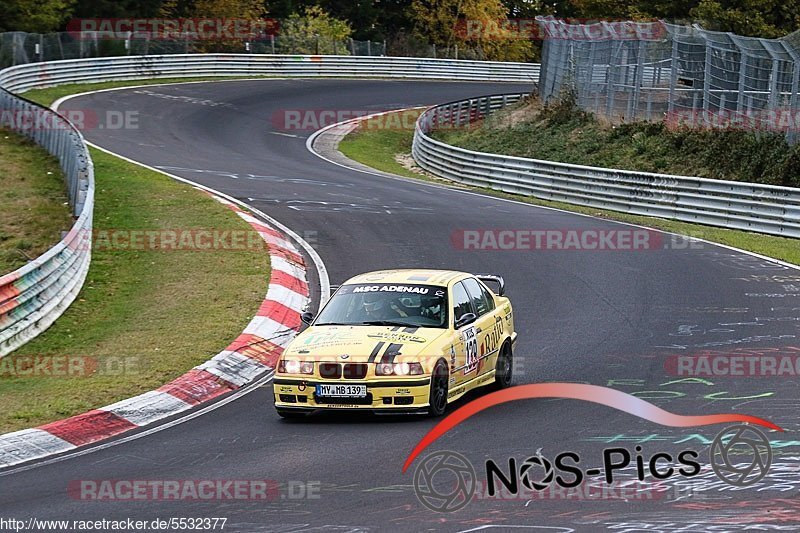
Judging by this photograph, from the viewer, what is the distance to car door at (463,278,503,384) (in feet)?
38.9

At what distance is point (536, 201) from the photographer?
28859 mm

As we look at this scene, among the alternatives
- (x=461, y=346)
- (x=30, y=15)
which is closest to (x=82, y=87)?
(x=30, y=15)

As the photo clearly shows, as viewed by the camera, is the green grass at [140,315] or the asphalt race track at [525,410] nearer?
the asphalt race track at [525,410]

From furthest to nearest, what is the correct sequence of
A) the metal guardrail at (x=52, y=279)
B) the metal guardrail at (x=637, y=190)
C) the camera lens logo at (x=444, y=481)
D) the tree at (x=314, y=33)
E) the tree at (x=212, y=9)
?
the tree at (x=212, y=9) < the tree at (x=314, y=33) < the metal guardrail at (x=637, y=190) < the metal guardrail at (x=52, y=279) < the camera lens logo at (x=444, y=481)

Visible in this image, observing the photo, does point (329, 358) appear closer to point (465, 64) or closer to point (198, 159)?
point (198, 159)

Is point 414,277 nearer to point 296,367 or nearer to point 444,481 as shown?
point 296,367

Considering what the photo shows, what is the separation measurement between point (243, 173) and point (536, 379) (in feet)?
65.0

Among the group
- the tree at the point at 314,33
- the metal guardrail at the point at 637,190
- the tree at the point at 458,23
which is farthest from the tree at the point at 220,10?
the metal guardrail at the point at 637,190

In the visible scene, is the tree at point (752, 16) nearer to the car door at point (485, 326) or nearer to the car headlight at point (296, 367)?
the car door at point (485, 326)

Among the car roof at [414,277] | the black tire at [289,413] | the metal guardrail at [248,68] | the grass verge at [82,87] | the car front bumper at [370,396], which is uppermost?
the metal guardrail at [248,68]

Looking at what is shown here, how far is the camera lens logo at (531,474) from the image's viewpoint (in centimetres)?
819

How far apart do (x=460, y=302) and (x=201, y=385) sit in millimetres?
2820

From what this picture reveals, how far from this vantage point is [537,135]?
37.5 meters

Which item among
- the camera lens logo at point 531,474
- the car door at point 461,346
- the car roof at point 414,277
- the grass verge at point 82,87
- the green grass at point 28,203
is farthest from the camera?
the grass verge at point 82,87
